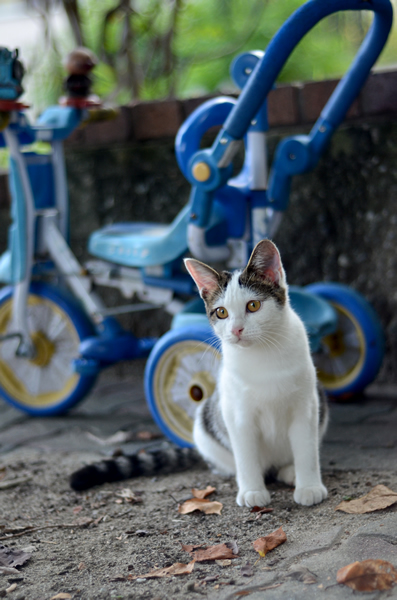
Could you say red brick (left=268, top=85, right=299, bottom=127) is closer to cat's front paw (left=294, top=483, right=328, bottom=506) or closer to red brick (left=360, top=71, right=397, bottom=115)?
red brick (left=360, top=71, right=397, bottom=115)

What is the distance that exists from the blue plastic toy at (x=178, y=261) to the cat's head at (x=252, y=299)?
0.39m

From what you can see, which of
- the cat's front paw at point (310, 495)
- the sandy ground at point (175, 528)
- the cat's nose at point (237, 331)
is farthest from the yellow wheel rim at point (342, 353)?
the cat's nose at point (237, 331)

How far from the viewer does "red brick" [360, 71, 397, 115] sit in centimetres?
281

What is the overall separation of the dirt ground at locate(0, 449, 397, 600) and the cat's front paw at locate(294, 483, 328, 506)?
19 mm

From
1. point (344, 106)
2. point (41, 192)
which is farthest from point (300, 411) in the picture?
point (41, 192)

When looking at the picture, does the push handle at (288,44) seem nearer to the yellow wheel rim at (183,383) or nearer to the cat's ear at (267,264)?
the cat's ear at (267,264)

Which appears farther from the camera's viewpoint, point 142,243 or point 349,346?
point 349,346

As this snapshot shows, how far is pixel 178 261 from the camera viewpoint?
259 centimetres

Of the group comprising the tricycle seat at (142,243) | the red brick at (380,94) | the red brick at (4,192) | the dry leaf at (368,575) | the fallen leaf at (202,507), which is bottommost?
the fallen leaf at (202,507)

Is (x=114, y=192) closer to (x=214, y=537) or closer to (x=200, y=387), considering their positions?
(x=200, y=387)

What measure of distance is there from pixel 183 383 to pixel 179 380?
2 centimetres

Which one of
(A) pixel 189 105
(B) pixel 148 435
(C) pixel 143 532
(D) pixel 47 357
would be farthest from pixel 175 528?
(A) pixel 189 105

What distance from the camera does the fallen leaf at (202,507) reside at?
1.84 meters

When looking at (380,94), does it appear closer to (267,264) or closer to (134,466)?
(267,264)
